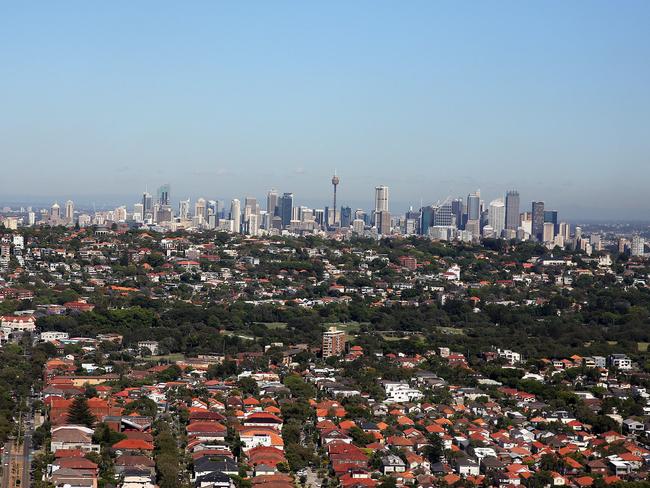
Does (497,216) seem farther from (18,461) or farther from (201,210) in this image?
(18,461)

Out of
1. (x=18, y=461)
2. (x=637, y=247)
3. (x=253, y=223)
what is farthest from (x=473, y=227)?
(x=18, y=461)

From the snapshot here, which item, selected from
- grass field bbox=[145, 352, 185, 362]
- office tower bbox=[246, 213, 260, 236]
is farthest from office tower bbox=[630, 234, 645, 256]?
grass field bbox=[145, 352, 185, 362]

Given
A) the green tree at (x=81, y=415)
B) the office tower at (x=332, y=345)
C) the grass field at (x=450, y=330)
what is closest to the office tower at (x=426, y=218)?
the grass field at (x=450, y=330)

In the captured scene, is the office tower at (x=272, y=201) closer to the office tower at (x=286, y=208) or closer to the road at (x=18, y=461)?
the office tower at (x=286, y=208)

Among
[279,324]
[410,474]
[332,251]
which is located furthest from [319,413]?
[332,251]

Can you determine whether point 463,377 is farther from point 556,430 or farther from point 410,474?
point 410,474
